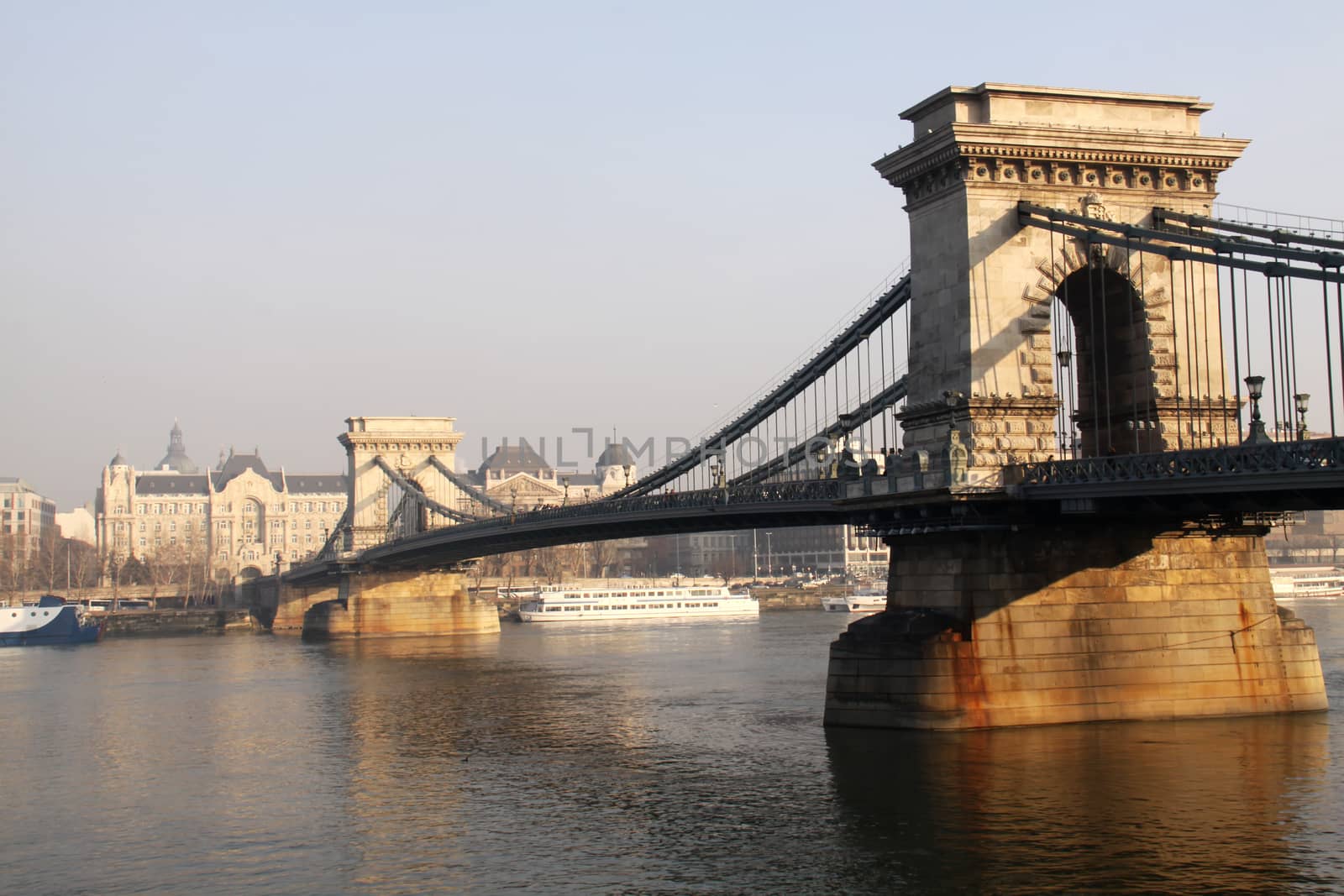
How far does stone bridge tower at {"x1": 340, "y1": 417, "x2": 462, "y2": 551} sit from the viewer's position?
124 metres

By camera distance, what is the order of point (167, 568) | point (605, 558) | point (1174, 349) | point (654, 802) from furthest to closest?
point (605, 558) → point (167, 568) → point (1174, 349) → point (654, 802)

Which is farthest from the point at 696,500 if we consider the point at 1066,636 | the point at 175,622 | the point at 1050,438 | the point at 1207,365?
the point at 175,622

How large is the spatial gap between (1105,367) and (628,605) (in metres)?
91.5

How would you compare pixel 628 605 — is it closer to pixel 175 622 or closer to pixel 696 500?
pixel 175 622

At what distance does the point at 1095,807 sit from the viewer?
98.4 ft

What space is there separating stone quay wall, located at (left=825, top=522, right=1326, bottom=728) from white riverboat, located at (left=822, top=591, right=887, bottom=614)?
88.4 metres

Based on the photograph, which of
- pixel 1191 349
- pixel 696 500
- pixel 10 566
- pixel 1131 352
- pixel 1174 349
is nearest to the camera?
pixel 1174 349

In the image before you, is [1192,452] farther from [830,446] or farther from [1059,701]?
[830,446]

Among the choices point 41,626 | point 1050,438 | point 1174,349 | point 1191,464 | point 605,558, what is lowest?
point 41,626

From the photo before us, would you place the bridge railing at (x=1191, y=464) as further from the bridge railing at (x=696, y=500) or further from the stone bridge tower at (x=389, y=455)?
the stone bridge tower at (x=389, y=455)

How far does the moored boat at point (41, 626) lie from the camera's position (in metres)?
111

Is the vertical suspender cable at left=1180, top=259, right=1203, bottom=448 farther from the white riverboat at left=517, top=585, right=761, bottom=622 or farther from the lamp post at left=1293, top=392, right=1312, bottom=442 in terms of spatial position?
the white riverboat at left=517, top=585, right=761, bottom=622

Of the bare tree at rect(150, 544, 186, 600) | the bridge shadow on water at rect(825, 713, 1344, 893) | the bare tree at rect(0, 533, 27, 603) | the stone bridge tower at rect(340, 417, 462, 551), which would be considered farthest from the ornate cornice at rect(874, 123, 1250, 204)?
the bare tree at rect(150, 544, 186, 600)

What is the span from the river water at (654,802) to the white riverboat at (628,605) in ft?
237
